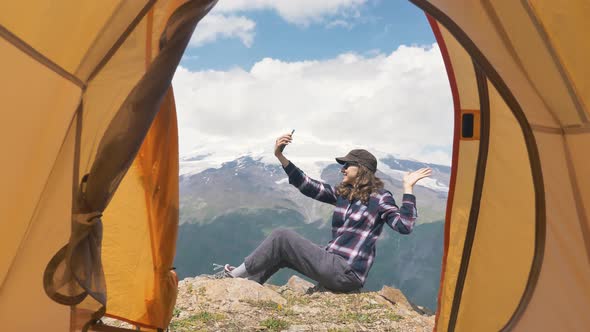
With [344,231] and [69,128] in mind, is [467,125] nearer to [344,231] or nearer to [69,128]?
[69,128]

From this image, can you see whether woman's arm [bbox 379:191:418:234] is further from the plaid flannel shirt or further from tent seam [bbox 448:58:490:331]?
tent seam [bbox 448:58:490:331]

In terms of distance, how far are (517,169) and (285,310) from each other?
2432 millimetres

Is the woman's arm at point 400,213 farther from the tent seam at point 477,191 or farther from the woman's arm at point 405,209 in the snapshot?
the tent seam at point 477,191

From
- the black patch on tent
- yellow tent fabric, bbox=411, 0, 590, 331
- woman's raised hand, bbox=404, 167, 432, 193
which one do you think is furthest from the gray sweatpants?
the black patch on tent

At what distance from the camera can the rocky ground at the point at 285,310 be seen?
366cm

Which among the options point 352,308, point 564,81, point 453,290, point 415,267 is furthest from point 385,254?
point 564,81

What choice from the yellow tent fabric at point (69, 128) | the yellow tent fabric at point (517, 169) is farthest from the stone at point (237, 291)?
the yellow tent fabric at point (69, 128)

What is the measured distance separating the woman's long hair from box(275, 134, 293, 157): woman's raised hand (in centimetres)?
59

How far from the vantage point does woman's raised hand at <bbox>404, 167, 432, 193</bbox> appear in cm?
385

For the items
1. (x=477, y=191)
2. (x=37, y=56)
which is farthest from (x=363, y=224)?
(x=37, y=56)

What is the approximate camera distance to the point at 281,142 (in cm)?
417

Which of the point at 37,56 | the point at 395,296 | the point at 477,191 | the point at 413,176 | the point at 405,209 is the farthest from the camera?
the point at 395,296

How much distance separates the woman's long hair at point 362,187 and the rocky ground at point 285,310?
840mm

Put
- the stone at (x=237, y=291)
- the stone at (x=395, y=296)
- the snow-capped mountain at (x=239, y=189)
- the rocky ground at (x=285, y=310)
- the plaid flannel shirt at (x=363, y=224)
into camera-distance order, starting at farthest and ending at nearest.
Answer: the snow-capped mountain at (x=239, y=189)
the stone at (x=395, y=296)
the stone at (x=237, y=291)
the plaid flannel shirt at (x=363, y=224)
the rocky ground at (x=285, y=310)
